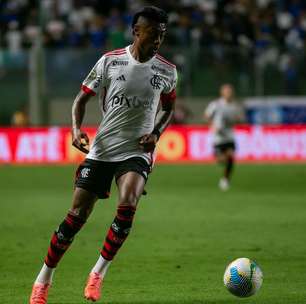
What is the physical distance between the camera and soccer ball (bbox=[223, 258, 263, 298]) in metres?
7.85

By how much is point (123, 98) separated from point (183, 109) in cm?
2096

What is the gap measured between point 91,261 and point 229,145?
11.2 m

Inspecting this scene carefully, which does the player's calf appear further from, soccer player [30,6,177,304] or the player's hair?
the player's hair

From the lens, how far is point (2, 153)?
27188 mm

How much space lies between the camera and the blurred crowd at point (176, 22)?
2977 cm

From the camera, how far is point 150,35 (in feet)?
26.1

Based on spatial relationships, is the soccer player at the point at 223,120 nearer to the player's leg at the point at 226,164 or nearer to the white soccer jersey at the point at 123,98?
the player's leg at the point at 226,164

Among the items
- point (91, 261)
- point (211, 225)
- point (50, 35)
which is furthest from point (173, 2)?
point (91, 261)

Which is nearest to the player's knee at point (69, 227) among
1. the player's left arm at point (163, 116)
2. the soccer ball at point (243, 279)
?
the player's left arm at point (163, 116)

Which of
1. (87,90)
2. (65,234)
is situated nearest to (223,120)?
(87,90)

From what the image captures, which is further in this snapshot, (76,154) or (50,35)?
(50,35)

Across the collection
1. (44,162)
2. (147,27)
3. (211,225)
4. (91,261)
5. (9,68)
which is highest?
(147,27)

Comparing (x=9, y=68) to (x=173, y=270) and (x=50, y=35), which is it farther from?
(x=173, y=270)

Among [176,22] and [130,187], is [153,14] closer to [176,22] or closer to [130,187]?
[130,187]
